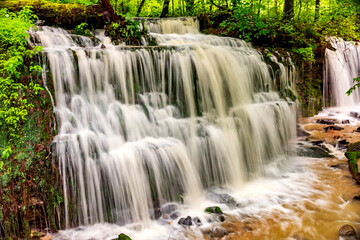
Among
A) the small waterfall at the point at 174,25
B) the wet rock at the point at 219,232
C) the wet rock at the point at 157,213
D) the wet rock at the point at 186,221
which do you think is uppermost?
the small waterfall at the point at 174,25

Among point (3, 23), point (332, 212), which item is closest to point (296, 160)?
point (332, 212)

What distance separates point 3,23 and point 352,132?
382 inches

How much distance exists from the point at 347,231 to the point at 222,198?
208 cm

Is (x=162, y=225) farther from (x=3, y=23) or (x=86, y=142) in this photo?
(x=3, y=23)

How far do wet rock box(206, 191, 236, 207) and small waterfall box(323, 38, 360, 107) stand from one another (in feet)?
25.6

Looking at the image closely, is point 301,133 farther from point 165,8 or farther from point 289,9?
point 165,8

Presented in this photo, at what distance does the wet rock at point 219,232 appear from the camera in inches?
170

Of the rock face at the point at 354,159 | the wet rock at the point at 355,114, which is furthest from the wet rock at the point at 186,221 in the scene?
the wet rock at the point at 355,114

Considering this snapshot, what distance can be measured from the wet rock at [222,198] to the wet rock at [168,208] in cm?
77

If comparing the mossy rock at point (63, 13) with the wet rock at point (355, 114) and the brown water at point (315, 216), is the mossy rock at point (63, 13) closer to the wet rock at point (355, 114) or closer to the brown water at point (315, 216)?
the brown water at point (315, 216)

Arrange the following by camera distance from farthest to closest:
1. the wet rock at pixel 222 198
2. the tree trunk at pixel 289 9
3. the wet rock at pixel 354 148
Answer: the tree trunk at pixel 289 9 < the wet rock at pixel 354 148 < the wet rock at pixel 222 198

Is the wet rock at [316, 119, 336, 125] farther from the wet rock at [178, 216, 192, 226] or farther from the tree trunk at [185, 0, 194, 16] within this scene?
the tree trunk at [185, 0, 194, 16]

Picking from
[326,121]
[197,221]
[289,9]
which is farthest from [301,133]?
[289,9]

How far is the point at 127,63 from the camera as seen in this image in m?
6.21
